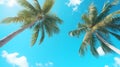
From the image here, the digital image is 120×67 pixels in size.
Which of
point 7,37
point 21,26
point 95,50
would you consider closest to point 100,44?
point 95,50

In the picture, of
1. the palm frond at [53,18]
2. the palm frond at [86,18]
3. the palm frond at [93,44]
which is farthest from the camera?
the palm frond at [86,18]

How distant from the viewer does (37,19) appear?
2488 centimetres

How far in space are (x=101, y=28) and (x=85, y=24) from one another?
2.42m

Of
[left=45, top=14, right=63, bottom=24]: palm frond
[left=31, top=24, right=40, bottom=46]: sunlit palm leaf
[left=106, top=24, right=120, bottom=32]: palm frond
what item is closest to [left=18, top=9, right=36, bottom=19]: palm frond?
[left=45, top=14, right=63, bottom=24]: palm frond

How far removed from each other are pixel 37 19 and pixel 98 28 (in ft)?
20.5

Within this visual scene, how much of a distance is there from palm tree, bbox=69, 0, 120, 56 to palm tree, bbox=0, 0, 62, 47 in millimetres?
2336

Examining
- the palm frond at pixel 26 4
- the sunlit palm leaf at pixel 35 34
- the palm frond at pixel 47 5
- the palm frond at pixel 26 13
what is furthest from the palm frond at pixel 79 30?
the palm frond at pixel 26 4

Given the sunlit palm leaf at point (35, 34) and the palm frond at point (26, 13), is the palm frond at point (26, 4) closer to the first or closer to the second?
the palm frond at point (26, 13)

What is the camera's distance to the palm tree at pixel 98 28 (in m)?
25.2

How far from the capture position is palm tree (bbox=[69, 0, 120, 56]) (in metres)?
25.2

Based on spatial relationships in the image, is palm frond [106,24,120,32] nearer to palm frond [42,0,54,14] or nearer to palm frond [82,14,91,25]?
palm frond [82,14,91,25]

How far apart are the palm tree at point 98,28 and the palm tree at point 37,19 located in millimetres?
2336

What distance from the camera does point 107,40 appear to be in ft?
85.5

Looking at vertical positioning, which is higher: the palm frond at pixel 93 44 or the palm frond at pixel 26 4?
the palm frond at pixel 26 4
